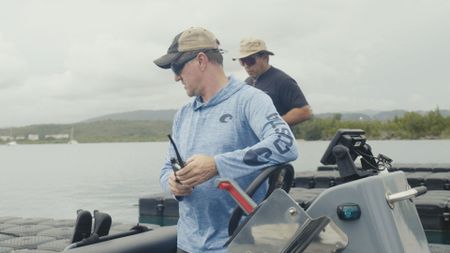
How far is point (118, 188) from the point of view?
1942cm

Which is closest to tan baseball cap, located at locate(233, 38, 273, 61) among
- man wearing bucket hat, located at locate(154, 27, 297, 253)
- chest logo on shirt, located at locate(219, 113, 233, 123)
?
man wearing bucket hat, located at locate(154, 27, 297, 253)

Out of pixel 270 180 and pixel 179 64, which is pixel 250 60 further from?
pixel 270 180

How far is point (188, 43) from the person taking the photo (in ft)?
7.86

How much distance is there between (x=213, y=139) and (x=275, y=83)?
257cm

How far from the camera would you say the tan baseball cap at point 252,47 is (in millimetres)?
4848

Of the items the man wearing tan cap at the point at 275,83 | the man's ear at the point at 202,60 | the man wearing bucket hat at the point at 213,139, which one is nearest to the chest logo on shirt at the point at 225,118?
the man wearing bucket hat at the point at 213,139

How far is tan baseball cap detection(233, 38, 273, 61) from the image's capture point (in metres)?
4.85

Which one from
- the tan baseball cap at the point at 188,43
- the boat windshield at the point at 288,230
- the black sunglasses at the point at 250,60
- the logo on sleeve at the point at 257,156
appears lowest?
the boat windshield at the point at 288,230

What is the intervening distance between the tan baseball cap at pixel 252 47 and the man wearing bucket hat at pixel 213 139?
2.39 meters

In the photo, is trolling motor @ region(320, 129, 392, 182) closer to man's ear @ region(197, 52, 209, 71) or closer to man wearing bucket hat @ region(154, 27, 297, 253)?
man wearing bucket hat @ region(154, 27, 297, 253)

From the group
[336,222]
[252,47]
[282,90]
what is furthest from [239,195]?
[252,47]

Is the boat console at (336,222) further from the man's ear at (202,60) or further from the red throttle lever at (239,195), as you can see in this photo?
the man's ear at (202,60)

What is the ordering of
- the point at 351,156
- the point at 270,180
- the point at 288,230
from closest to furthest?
the point at 288,230
the point at 351,156
the point at 270,180

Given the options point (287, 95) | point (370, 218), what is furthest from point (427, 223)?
point (370, 218)
